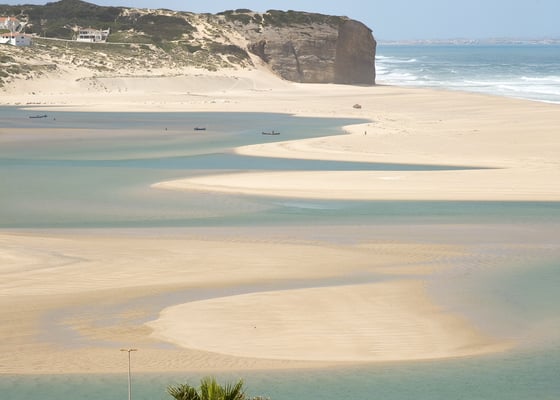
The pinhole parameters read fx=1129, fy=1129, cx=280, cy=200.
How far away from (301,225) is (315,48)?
204ft

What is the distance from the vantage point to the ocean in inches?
460

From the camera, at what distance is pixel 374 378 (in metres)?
11.9

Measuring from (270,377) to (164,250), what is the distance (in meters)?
7.09

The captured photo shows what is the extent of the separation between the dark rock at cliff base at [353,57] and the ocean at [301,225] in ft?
121

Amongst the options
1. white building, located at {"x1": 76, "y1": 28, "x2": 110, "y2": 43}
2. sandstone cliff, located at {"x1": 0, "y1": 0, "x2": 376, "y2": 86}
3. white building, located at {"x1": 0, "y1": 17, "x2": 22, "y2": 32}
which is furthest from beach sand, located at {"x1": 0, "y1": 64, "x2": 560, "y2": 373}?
white building, located at {"x1": 0, "y1": 17, "x2": 22, "y2": 32}

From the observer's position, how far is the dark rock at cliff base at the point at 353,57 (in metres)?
83.2

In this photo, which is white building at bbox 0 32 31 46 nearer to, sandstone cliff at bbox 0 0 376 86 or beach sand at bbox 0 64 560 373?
sandstone cliff at bbox 0 0 376 86

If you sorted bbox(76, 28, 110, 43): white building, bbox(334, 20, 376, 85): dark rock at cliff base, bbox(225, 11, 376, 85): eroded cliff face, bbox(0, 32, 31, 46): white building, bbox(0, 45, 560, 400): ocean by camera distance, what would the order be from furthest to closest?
bbox(76, 28, 110, 43): white building, bbox(334, 20, 376, 85): dark rock at cliff base, bbox(225, 11, 376, 85): eroded cliff face, bbox(0, 32, 31, 46): white building, bbox(0, 45, 560, 400): ocean

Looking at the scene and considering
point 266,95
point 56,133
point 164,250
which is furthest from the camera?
point 266,95

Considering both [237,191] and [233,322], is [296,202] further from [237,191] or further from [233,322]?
[233,322]

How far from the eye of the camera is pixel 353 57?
84.2 m

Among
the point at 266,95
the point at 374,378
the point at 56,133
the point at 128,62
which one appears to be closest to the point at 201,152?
the point at 56,133

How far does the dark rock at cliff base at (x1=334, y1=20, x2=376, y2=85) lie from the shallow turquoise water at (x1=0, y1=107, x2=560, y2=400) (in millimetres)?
39546

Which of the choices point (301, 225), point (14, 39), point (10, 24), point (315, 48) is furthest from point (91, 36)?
point (301, 225)
